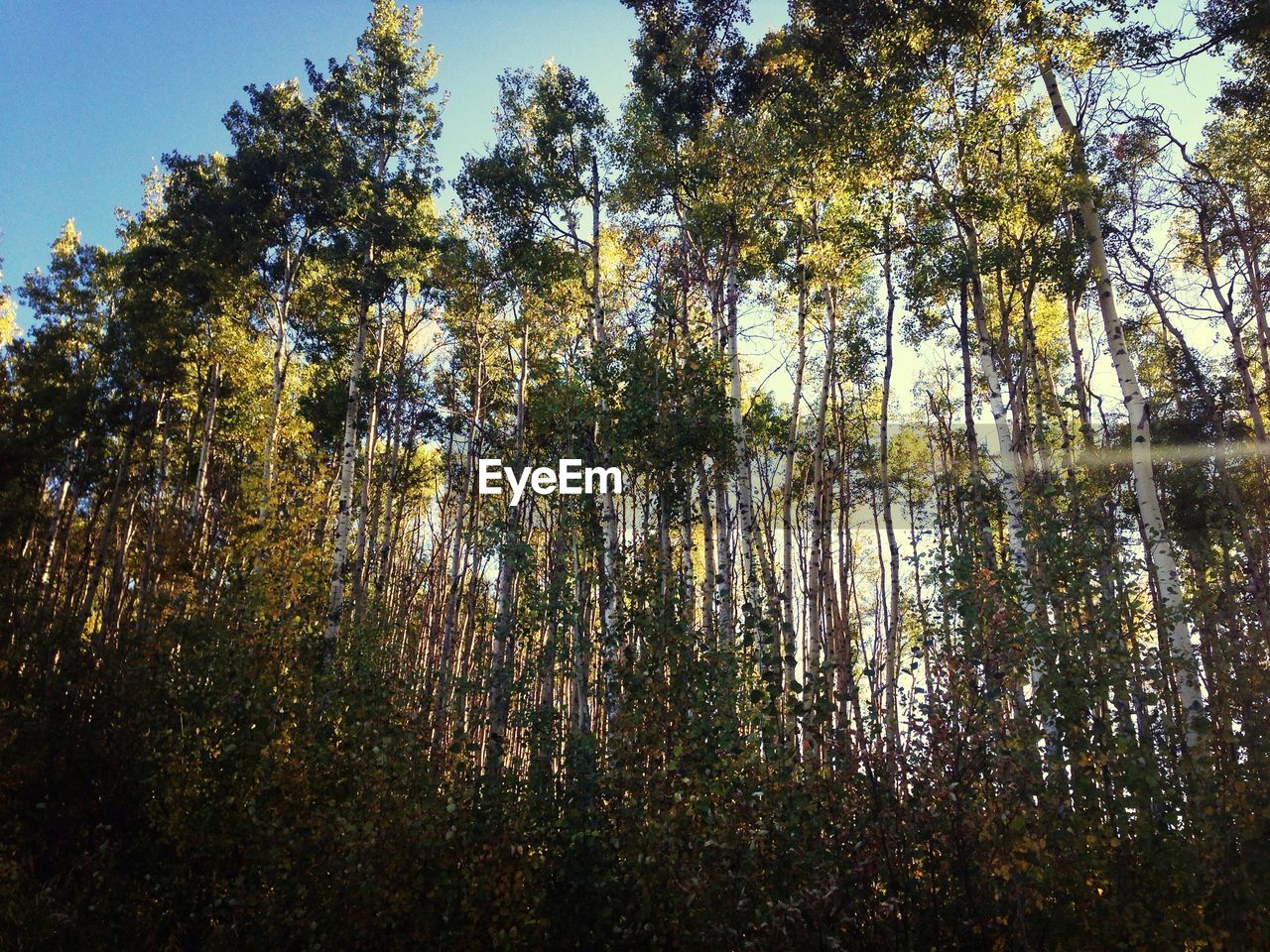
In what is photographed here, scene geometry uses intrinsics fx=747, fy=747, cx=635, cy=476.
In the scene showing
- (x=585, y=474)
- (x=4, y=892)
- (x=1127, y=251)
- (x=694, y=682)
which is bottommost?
(x=4, y=892)

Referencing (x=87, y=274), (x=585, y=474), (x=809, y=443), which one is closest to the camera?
(x=585, y=474)

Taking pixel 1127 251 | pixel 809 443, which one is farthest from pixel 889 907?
pixel 1127 251

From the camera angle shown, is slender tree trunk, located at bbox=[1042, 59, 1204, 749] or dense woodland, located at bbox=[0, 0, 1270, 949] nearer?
dense woodland, located at bbox=[0, 0, 1270, 949]

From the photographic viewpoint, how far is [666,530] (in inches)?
460

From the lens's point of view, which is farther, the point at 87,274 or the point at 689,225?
the point at 87,274

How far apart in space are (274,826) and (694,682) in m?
4.78

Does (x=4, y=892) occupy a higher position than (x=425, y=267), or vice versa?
(x=425, y=267)

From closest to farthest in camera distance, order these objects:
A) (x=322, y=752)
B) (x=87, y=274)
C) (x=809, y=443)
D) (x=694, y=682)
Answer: (x=694, y=682)
(x=322, y=752)
(x=809, y=443)
(x=87, y=274)

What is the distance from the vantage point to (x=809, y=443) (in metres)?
19.2

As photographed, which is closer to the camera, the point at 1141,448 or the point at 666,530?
the point at 1141,448

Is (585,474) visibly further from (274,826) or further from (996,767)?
(996,767)

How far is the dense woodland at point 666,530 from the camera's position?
5.73 meters

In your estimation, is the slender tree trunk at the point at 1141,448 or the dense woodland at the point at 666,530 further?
the slender tree trunk at the point at 1141,448

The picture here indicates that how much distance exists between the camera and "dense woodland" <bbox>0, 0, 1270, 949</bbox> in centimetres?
573
